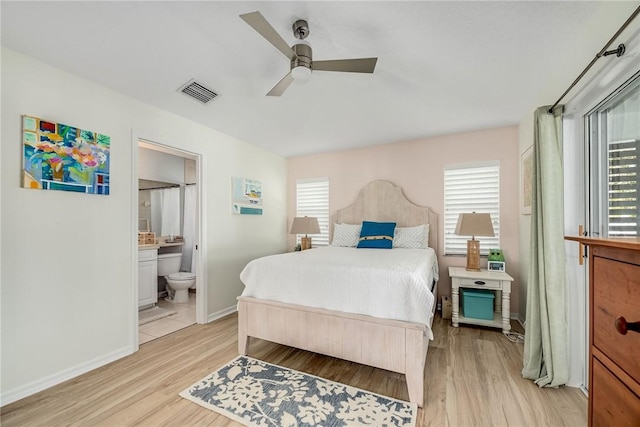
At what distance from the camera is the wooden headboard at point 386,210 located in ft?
12.3

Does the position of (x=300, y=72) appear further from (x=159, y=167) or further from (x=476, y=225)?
(x=159, y=167)

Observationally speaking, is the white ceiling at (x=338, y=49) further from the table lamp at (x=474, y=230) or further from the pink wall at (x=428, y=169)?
the table lamp at (x=474, y=230)

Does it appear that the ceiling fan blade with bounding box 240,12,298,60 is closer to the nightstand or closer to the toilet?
the nightstand

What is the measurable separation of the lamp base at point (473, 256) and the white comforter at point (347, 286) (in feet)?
3.80

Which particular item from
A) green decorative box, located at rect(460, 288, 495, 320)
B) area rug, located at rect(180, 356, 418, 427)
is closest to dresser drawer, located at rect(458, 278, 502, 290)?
green decorative box, located at rect(460, 288, 495, 320)

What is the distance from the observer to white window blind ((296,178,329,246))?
179 inches

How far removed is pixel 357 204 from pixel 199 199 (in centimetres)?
226

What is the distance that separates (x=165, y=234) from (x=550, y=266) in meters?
5.21

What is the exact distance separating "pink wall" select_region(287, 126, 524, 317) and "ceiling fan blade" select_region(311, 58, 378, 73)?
7.76ft

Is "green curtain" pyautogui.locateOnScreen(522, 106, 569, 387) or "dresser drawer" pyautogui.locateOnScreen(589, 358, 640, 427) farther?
"green curtain" pyautogui.locateOnScreen(522, 106, 569, 387)

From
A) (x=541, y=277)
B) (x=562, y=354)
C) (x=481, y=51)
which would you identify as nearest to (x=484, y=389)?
(x=562, y=354)

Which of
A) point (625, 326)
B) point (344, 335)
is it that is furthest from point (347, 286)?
point (625, 326)

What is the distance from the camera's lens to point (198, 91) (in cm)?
250

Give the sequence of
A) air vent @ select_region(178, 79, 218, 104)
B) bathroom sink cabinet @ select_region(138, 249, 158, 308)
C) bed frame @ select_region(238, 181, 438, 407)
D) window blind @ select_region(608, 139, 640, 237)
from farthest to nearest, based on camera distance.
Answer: bathroom sink cabinet @ select_region(138, 249, 158, 308)
air vent @ select_region(178, 79, 218, 104)
bed frame @ select_region(238, 181, 438, 407)
window blind @ select_region(608, 139, 640, 237)
